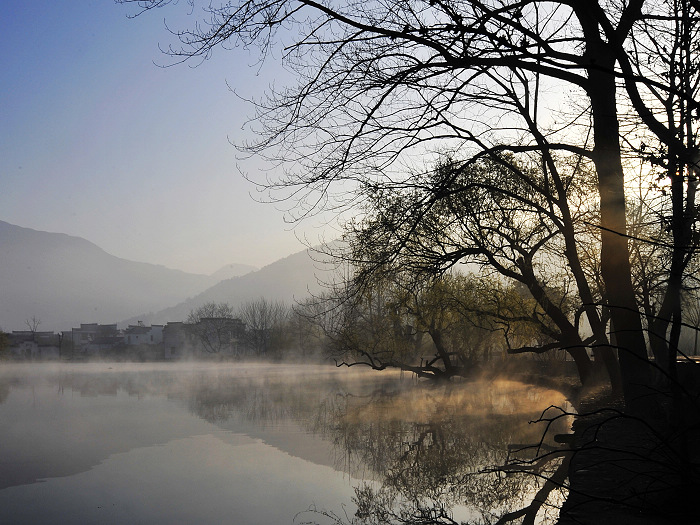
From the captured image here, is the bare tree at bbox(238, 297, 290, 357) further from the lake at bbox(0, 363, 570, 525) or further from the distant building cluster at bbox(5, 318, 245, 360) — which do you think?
the lake at bbox(0, 363, 570, 525)

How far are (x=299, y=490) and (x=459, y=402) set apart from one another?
12.5 metres

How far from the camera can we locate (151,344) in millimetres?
113312

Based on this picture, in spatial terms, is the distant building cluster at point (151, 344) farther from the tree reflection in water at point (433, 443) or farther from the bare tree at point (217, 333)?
the tree reflection in water at point (433, 443)

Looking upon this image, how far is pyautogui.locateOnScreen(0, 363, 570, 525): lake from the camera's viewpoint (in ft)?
30.2

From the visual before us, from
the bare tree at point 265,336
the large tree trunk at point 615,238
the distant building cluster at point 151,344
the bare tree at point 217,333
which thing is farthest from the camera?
the bare tree at point 217,333

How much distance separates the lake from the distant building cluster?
78.9m

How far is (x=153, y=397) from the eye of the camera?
28328mm

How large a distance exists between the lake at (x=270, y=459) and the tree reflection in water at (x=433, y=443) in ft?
0.14

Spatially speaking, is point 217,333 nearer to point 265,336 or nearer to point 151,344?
point 265,336

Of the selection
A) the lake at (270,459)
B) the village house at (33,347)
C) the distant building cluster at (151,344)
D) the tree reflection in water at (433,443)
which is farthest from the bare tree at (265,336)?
the lake at (270,459)

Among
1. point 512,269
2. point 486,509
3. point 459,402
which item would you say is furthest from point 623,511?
point 459,402

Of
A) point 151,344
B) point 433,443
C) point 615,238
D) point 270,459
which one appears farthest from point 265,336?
point 615,238

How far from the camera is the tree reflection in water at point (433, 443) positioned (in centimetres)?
852

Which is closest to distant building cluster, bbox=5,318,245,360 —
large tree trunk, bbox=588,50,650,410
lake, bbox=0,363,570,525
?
lake, bbox=0,363,570,525
